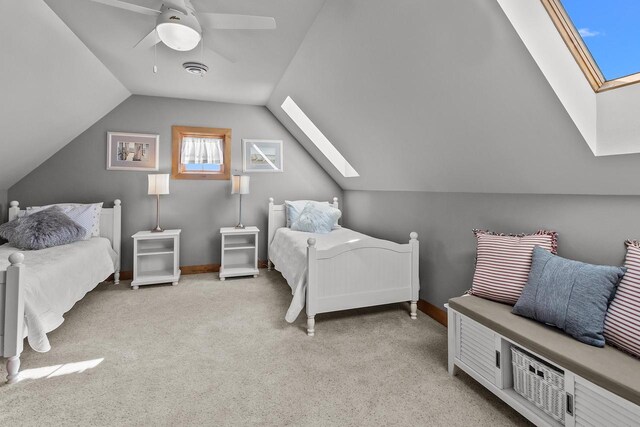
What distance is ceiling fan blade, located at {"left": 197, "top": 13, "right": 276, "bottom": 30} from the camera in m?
1.79

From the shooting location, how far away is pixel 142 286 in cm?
353

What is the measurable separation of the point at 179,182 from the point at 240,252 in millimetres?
1233

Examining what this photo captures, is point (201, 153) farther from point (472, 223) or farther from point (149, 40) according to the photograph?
point (472, 223)

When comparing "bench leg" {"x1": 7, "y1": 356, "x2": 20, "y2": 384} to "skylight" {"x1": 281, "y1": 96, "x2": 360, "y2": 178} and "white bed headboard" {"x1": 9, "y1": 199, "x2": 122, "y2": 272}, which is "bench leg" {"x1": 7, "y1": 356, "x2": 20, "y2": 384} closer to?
"white bed headboard" {"x1": 9, "y1": 199, "x2": 122, "y2": 272}

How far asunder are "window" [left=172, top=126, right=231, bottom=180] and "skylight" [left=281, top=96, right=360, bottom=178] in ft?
3.06

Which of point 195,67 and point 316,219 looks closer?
point 195,67

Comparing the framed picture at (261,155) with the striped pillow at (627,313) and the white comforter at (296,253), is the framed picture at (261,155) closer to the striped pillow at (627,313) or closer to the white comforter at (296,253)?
the white comforter at (296,253)

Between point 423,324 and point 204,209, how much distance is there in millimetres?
3053

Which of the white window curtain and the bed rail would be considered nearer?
the bed rail

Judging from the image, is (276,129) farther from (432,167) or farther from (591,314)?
(591,314)

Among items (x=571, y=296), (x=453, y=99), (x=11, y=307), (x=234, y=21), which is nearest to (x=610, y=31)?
(x=453, y=99)

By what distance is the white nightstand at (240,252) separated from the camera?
3844 mm

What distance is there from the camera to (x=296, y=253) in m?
2.85

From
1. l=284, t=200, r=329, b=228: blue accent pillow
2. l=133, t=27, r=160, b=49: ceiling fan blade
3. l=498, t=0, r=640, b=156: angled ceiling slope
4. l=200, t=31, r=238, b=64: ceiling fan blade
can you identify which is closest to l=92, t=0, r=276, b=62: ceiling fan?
l=133, t=27, r=160, b=49: ceiling fan blade
